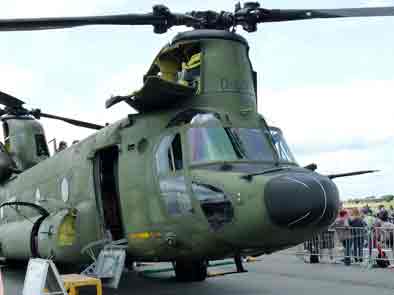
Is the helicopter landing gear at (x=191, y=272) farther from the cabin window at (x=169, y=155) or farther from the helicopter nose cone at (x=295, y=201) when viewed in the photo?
the helicopter nose cone at (x=295, y=201)

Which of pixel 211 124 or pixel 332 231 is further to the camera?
pixel 332 231

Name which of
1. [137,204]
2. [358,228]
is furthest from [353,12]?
[358,228]

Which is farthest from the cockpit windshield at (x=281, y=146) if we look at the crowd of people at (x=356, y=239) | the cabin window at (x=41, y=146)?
the cabin window at (x=41, y=146)

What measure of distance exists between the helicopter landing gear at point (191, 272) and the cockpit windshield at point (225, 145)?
367cm

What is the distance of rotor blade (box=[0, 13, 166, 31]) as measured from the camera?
24.6ft

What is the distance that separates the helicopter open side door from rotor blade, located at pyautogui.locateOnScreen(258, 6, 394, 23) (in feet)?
10.8

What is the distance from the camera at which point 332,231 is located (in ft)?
52.6

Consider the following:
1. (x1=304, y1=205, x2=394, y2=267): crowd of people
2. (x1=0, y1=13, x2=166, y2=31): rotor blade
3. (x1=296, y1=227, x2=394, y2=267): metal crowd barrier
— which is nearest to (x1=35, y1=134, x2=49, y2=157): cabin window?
(x1=296, y1=227, x2=394, y2=267): metal crowd barrier

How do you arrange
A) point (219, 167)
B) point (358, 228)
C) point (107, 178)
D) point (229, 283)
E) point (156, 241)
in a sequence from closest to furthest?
1. point (219, 167)
2. point (156, 241)
3. point (107, 178)
4. point (229, 283)
5. point (358, 228)

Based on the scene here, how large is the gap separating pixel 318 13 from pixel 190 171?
9.94ft

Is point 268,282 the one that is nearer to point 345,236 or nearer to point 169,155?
point 345,236

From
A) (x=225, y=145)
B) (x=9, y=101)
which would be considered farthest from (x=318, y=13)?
(x=9, y=101)

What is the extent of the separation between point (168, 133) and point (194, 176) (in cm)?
99

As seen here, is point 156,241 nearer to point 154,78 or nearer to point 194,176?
point 194,176
